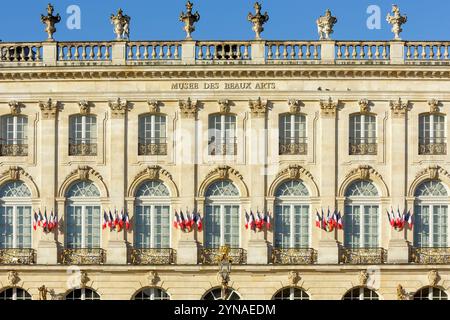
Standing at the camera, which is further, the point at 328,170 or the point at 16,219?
the point at 16,219

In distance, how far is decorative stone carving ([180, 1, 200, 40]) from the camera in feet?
149

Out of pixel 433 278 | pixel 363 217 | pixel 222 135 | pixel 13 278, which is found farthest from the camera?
pixel 222 135

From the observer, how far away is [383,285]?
146 feet

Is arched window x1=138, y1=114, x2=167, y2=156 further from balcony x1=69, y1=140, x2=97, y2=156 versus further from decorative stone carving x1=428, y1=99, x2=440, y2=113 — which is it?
decorative stone carving x1=428, y1=99, x2=440, y2=113

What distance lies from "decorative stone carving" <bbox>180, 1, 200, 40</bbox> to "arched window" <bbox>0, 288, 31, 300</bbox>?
453 inches

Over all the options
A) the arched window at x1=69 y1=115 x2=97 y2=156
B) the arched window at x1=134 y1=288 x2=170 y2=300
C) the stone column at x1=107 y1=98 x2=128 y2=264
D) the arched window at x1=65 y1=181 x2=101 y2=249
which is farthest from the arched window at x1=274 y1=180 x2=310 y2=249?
the arched window at x1=69 y1=115 x2=97 y2=156

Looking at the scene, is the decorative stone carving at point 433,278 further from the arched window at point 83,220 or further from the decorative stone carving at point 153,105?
the arched window at point 83,220

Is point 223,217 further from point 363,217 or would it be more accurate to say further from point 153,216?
point 363,217

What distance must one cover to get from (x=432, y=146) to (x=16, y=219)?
53.2 ft

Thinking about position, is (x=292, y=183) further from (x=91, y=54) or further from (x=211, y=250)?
(x=91, y=54)

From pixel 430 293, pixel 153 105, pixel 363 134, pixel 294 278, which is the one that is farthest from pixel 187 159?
pixel 430 293

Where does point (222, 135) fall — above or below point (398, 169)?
above

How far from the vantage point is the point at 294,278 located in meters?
44.5
